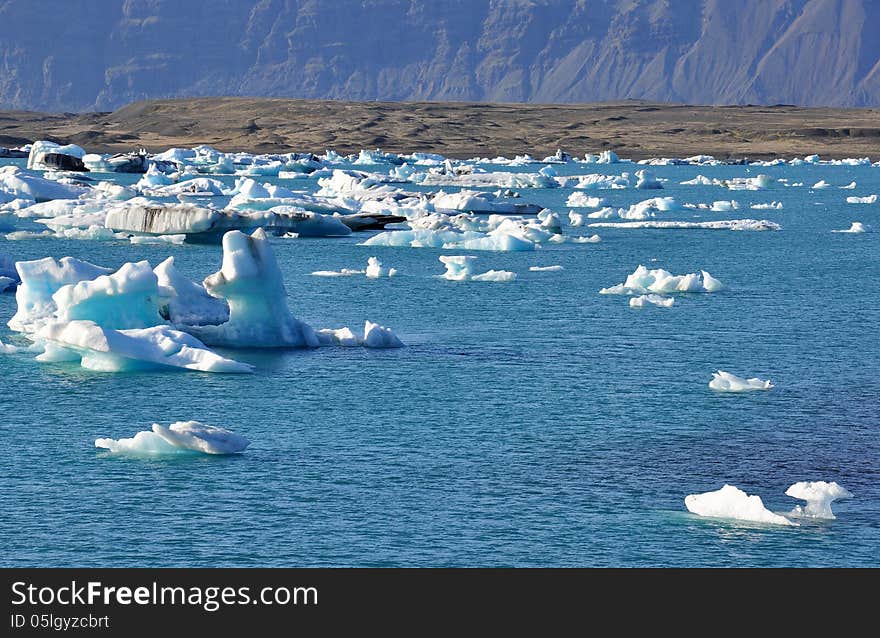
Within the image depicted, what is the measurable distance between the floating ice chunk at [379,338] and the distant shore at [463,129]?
87238 millimetres

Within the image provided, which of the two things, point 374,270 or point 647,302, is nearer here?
point 647,302

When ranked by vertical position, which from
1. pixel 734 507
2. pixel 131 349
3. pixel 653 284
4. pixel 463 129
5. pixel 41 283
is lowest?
pixel 734 507

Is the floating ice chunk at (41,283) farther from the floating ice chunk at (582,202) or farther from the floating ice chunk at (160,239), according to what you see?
the floating ice chunk at (582,202)

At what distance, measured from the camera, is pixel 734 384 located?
2080 centimetres

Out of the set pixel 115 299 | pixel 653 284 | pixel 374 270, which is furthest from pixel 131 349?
pixel 653 284

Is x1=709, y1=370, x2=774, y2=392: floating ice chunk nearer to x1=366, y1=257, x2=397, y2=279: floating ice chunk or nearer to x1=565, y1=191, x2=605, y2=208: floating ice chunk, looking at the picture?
x1=366, y1=257, x2=397, y2=279: floating ice chunk

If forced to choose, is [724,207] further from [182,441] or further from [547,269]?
A: [182,441]

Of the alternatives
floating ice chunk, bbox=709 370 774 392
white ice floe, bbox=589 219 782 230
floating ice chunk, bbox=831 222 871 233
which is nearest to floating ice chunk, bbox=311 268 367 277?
floating ice chunk, bbox=709 370 774 392

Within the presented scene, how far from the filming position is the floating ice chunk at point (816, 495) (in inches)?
585

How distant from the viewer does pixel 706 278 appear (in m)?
31.6

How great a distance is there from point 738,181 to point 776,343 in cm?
5239

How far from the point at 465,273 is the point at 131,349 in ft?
42.6

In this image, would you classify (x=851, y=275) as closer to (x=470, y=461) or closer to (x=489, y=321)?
(x=489, y=321)
